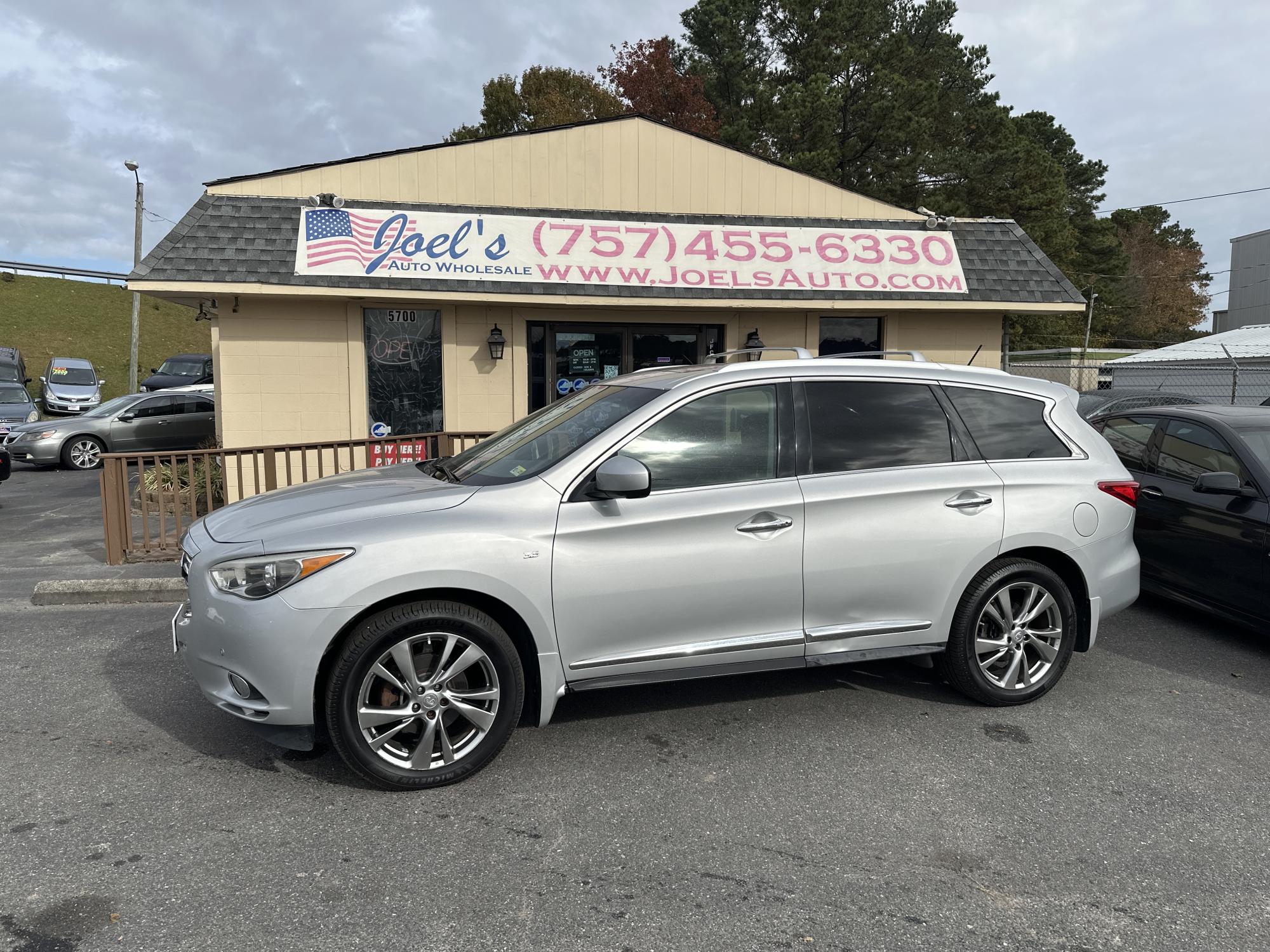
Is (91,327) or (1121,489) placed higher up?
(91,327)

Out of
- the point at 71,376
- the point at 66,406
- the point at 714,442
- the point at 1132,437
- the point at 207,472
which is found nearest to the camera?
the point at 714,442

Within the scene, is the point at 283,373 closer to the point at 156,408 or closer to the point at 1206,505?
the point at 156,408

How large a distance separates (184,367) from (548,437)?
27.8 meters

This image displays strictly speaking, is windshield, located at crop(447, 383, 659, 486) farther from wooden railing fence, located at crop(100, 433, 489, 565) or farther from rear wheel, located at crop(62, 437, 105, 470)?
rear wheel, located at crop(62, 437, 105, 470)

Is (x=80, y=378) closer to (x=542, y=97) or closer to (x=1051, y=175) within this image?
(x=542, y=97)

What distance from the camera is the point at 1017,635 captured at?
14.4 feet

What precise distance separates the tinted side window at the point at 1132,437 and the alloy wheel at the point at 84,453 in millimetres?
16763

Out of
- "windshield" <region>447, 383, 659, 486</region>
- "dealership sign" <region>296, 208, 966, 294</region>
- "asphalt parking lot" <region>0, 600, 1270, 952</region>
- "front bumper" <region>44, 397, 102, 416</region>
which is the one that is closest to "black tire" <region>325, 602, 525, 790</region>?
"asphalt parking lot" <region>0, 600, 1270, 952</region>

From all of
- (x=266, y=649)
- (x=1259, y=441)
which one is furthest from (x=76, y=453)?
(x=1259, y=441)

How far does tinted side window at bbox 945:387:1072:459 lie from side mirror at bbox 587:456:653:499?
6.19ft

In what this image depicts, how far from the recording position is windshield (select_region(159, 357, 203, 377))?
27.4 metres

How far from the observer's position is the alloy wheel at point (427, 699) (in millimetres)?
3451

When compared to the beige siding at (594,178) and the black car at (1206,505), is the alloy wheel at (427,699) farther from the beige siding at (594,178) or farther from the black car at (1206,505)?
the beige siding at (594,178)

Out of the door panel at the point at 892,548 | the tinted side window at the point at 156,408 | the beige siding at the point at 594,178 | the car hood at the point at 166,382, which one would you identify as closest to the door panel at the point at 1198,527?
the door panel at the point at 892,548
